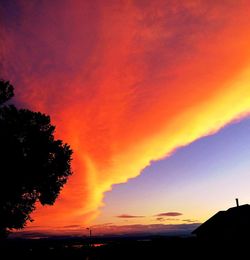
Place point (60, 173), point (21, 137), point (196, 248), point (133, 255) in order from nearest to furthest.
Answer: point (196, 248) < point (133, 255) < point (21, 137) < point (60, 173)

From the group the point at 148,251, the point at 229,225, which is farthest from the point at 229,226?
the point at 148,251

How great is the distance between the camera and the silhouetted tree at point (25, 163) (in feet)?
117

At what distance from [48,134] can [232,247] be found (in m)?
22.4

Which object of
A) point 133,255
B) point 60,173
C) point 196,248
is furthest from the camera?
point 60,173

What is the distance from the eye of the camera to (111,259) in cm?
3500

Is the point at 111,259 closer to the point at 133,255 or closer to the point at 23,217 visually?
the point at 133,255

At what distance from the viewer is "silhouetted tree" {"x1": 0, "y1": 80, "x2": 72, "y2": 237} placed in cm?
3556

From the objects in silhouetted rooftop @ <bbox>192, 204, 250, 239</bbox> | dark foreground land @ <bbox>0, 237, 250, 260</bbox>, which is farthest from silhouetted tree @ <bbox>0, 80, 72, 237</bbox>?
silhouetted rooftop @ <bbox>192, 204, 250, 239</bbox>

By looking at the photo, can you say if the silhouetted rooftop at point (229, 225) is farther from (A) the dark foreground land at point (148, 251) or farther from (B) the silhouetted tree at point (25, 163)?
(B) the silhouetted tree at point (25, 163)

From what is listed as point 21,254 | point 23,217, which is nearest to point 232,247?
point 21,254

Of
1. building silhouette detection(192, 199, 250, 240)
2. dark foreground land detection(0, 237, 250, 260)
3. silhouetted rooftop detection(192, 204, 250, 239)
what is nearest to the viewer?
dark foreground land detection(0, 237, 250, 260)

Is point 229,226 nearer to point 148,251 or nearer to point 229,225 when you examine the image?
point 229,225

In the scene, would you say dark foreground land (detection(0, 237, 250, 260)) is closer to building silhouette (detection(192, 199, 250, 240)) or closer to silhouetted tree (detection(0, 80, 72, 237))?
building silhouette (detection(192, 199, 250, 240))

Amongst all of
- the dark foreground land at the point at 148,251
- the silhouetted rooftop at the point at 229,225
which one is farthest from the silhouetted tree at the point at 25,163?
the silhouetted rooftop at the point at 229,225
